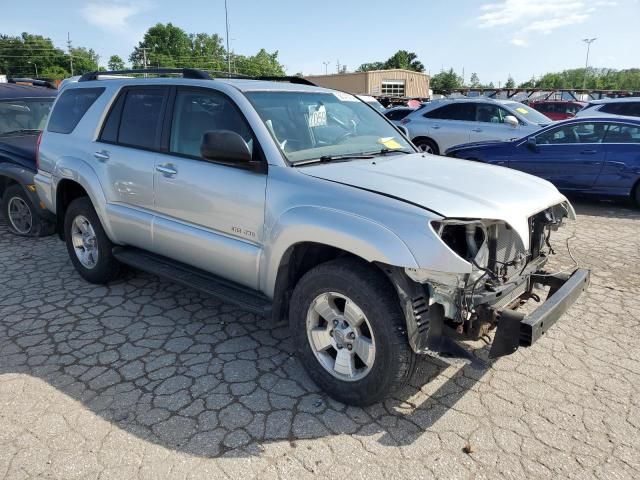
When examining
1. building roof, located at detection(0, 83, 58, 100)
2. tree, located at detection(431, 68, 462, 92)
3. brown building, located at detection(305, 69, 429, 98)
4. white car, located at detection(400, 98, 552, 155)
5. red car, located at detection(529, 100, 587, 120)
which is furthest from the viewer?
tree, located at detection(431, 68, 462, 92)

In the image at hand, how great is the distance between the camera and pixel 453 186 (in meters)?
3.04

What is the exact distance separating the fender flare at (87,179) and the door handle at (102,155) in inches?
5.8

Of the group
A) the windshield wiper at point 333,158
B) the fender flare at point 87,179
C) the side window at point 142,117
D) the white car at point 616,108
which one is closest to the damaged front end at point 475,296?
the windshield wiper at point 333,158

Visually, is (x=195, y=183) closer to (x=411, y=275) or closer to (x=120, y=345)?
(x=120, y=345)

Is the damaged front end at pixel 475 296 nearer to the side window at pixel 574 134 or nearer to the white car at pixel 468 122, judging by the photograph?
the side window at pixel 574 134

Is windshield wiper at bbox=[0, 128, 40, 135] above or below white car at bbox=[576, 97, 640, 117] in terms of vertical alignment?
below

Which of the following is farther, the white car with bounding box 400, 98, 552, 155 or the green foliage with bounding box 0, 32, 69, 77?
the green foliage with bounding box 0, 32, 69, 77

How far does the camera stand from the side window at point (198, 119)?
3535 millimetres

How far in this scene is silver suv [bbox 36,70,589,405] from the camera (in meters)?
2.68

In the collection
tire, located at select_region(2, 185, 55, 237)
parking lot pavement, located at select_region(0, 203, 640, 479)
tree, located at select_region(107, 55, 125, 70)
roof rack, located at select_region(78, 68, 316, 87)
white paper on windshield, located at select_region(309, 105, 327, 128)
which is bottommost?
parking lot pavement, located at select_region(0, 203, 640, 479)

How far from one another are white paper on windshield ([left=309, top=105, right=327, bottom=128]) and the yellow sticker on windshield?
1.65ft

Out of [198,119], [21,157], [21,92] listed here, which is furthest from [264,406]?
[21,92]

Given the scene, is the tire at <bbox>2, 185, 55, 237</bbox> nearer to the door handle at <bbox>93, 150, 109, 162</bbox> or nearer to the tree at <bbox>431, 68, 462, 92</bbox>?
the door handle at <bbox>93, 150, 109, 162</bbox>

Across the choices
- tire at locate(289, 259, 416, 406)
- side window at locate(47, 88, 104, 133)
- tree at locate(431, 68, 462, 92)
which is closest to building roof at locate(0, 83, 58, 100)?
side window at locate(47, 88, 104, 133)
